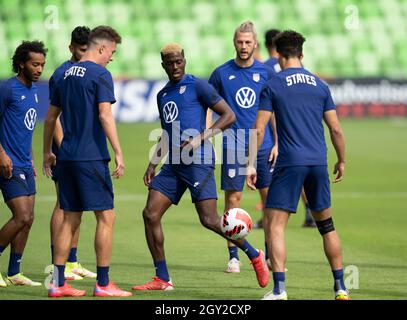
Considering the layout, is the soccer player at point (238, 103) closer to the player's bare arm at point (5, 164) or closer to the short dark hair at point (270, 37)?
the short dark hair at point (270, 37)

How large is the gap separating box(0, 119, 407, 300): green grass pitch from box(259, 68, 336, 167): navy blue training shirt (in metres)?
1.34

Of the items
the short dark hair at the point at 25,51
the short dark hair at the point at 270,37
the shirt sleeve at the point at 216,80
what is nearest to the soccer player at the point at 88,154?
the short dark hair at the point at 25,51

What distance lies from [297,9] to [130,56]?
7156 mm

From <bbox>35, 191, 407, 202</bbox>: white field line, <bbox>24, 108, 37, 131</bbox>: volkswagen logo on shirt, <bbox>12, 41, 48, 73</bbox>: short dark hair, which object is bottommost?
<bbox>35, 191, 407, 202</bbox>: white field line

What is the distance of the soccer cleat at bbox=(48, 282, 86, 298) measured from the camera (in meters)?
9.29

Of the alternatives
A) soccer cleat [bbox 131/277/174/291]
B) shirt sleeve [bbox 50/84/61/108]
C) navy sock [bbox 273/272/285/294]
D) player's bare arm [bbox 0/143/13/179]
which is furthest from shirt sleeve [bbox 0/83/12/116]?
navy sock [bbox 273/272/285/294]

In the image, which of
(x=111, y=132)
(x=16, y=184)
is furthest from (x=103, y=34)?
(x=16, y=184)

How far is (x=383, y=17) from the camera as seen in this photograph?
40969 millimetres

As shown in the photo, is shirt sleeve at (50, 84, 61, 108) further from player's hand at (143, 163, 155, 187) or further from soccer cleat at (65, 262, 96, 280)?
soccer cleat at (65, 262, 96, 280)

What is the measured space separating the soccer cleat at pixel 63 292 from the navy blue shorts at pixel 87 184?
2.45 ft

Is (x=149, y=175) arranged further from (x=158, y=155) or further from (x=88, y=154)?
(x=88, y=154)

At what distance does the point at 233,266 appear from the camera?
11070 millimetres

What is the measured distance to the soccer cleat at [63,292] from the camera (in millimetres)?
9289
